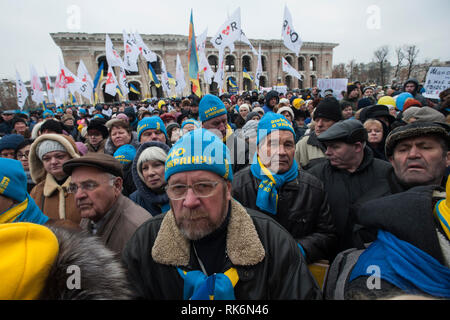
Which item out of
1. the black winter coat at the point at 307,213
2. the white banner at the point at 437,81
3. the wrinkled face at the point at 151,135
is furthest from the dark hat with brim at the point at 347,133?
the white banner at the point at 437,81

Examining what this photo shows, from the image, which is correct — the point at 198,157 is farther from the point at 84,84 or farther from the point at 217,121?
the point at 84,84

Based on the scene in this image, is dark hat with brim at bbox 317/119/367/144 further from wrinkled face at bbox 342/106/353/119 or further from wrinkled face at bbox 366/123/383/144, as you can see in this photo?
wrinkled face at bbox 342/106/353/119

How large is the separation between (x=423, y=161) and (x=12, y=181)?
295 centimetres

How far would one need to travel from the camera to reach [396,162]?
1.76 meters

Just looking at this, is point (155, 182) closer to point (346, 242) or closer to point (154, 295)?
point (154, 295)

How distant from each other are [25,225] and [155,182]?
167 cm

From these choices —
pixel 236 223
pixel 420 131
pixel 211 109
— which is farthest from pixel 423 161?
pixel 211 109

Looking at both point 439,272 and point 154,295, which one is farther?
point 154,295

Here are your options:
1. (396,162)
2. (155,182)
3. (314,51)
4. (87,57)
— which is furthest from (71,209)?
(314,51)

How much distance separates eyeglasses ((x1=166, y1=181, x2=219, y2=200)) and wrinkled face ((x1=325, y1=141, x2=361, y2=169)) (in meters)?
1.43

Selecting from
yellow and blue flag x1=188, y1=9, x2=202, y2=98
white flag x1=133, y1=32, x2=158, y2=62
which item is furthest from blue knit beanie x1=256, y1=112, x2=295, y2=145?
white flag x1=133, y1=32, x2=158, y2=62

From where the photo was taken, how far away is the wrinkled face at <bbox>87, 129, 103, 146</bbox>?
4.51 metres

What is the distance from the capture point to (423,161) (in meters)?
1.64

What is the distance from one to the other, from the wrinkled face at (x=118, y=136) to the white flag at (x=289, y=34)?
24.3ft
